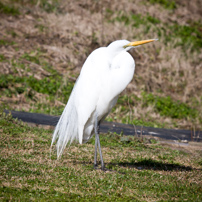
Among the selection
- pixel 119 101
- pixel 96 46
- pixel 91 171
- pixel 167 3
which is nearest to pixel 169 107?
pixel 119 101

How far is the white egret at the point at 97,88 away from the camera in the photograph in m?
4.49

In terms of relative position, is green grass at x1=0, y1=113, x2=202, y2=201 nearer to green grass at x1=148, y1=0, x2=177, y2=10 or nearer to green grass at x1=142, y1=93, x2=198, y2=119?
green grass at x1=142, y1=93, x2=198, y2=119

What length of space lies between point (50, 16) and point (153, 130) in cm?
733

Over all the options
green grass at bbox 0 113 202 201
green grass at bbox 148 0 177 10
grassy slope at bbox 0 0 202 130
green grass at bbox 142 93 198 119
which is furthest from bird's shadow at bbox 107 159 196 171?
green grass at bbox 148 0 177 10

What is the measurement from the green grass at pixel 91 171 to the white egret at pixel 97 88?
39 centimetres

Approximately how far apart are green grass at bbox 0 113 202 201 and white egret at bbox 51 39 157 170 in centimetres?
39

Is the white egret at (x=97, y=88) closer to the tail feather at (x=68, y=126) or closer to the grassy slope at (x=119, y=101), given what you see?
the tail feather at (x=68, y=126)

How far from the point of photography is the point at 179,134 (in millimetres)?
8031

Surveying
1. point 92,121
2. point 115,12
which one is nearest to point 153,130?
point 92,121

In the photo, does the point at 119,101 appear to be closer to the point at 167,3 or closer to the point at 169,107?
the point at 169,107

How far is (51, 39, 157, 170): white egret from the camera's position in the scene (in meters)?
4.49

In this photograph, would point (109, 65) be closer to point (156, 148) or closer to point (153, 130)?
point (156, 148)

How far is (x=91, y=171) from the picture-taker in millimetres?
4410

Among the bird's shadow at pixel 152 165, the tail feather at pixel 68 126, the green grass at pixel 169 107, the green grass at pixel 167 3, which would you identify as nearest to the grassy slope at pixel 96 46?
the green grass at pixel 169 107
